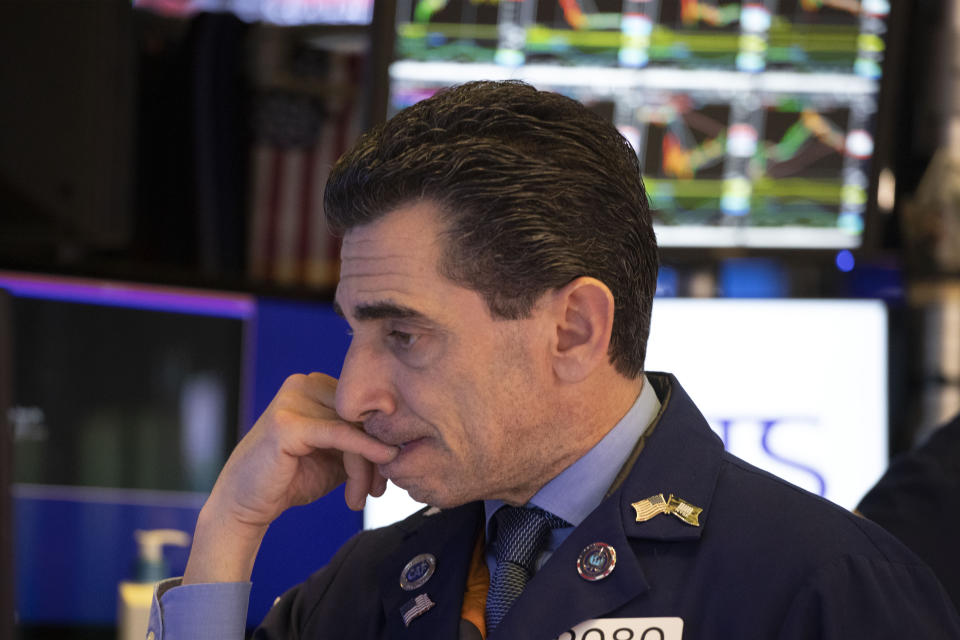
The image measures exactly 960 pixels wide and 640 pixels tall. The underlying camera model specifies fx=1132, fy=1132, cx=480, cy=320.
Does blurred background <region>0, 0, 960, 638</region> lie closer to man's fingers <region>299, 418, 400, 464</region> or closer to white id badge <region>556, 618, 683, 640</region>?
man's fingers <region>299, 418, 400, 464</region>

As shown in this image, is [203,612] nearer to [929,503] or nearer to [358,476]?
[358,476]

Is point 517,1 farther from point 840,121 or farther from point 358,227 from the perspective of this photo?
point 358,227

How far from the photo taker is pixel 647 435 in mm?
1324

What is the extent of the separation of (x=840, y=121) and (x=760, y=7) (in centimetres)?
31

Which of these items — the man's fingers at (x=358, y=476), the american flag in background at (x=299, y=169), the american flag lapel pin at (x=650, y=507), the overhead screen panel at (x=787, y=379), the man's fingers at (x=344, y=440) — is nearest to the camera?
the american flag lapel pin at (x=650, y=507)

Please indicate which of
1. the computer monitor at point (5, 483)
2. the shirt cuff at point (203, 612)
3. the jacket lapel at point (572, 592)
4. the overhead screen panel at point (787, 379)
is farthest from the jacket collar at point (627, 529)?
the overhead screen panel at point (787, 379)

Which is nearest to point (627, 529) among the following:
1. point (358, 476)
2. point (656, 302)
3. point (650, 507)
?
point (650, 507)

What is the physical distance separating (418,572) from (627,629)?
0.31 meters

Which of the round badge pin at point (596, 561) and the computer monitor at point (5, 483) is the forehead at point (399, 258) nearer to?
the round badge pin at point (596, 561)

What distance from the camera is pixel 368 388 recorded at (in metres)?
1.27

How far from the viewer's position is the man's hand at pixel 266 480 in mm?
1405

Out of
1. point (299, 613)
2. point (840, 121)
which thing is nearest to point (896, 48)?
point (840, 121)

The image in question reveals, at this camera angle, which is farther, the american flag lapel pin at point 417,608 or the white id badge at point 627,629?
the american flag lapel pin at point 417,608

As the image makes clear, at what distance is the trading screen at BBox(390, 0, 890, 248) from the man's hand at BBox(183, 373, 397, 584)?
1.12 meters
